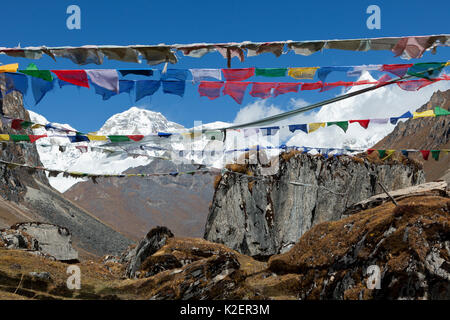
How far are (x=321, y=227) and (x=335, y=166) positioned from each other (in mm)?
25657

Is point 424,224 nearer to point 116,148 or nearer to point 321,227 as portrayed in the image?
point 321,227

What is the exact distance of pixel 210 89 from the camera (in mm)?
10672

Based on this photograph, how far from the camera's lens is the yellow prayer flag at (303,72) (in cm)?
1019

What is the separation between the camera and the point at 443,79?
34.8 feet

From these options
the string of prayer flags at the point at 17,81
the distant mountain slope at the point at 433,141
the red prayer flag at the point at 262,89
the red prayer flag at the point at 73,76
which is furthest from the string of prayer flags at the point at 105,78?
the distant mountain slope at the point at 433,141

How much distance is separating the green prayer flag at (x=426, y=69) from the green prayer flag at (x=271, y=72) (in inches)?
126

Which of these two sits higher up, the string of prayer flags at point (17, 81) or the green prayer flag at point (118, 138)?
the string of prayer flags at point (17, 81)

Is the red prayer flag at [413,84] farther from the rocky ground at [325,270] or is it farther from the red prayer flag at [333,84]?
the rocky ground at [325,270]

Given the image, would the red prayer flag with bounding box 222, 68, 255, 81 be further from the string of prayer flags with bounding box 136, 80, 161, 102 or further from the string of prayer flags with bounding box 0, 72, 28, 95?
the string of prayer flags with bounding box 0, 72, 28, 95

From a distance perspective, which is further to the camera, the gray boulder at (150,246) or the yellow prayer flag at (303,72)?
the gray boulder at (150,246)

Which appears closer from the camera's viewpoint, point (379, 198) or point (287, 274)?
point (287, 274)
